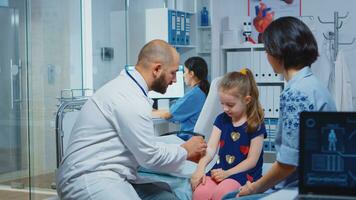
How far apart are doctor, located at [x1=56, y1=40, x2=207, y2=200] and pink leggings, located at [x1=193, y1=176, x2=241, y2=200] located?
225 millimetres

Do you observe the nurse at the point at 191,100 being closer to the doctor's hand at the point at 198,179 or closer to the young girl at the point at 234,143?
the young girl at the point at 234,143

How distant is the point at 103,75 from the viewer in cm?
598

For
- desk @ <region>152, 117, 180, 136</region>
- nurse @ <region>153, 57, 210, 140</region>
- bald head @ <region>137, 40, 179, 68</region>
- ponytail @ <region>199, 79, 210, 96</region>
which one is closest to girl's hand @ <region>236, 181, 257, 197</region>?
bald head @ <region>137, 40, 179, 68</region>

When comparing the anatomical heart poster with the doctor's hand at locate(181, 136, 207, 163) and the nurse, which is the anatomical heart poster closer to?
the nurse

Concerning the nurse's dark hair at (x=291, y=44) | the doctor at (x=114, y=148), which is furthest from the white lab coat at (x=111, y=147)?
the nurse's dark hair at (x=291, y=44)

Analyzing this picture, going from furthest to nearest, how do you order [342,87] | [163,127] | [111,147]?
[163,127]
[342,87]
[111,147]

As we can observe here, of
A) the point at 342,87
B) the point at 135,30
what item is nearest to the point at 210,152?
the point at 342,87

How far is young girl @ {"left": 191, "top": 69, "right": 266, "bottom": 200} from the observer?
244cm

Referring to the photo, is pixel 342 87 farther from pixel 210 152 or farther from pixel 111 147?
pixel 111 147

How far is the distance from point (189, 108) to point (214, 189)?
2071 mm

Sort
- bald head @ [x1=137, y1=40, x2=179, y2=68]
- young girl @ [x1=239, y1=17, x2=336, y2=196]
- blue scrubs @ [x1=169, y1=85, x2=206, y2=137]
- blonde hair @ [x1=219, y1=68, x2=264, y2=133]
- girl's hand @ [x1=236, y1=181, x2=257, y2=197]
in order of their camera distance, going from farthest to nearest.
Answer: blue scrubs @ [x1=169, y1=85, x2=206, y2=137], blonde hair @ [x1=219, y1=68, x2=264, y2=133], bald head @ [x1=137, y1=40, x2=179, y2=68], girl's hand @ [x1=236, y1=181, x2=257, y2=197], young girl @ [x1=239, y1=17, x2=336, y2=196]

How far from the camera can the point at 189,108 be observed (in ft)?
→ 14.7

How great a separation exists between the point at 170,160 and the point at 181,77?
9.98 feet

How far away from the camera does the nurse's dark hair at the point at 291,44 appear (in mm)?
1810
